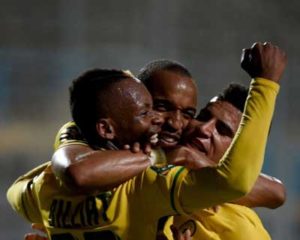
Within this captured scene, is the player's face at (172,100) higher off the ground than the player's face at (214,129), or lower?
higher

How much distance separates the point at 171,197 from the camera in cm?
157

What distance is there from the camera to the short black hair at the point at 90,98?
166 cm

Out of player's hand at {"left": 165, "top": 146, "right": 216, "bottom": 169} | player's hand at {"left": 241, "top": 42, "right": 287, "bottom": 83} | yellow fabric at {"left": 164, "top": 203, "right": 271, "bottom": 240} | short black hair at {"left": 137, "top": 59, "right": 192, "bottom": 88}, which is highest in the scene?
player's hand at {"left": 241, "top": 42, "right": 287, "bottom": 83}

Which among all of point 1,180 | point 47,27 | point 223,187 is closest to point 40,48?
point 47,27

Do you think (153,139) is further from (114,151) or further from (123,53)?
(123,53)

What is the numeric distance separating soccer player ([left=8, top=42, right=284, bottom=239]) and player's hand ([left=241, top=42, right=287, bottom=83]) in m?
0.02

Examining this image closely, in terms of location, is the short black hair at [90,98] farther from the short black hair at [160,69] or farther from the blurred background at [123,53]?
the blurred background at [123,53]

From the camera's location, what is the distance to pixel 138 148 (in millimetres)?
1646

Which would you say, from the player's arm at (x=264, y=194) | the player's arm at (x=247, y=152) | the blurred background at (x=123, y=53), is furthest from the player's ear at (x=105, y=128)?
the blurred background at (x=123, y=53)

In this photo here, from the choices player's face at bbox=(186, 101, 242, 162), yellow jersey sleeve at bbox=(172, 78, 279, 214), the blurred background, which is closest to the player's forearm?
yellow jersey sleeve at bbox=(172, 78, 279, 214)

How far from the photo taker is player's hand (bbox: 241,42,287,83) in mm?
1555

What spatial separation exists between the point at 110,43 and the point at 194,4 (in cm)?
57

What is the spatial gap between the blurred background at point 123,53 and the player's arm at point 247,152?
303 cm

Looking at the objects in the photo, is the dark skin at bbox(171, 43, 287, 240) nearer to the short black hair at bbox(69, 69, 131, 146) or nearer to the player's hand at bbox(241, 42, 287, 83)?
the player's hand at bbox(241, 42, 287, 83)
